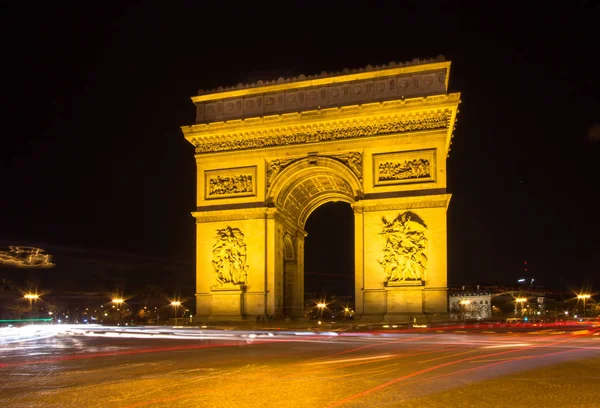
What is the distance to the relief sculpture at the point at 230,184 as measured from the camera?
3116cm

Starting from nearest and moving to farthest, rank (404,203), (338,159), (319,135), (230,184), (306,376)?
(306,376) → (404,203) → (338,159) → (319,135) → (230,184)

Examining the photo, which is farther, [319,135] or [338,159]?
[319,135]

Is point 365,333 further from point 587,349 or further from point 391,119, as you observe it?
point 391,119

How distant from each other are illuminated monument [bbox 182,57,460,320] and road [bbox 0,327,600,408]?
11753 mm

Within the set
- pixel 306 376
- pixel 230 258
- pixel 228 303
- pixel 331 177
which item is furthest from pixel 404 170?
pixel 306 376

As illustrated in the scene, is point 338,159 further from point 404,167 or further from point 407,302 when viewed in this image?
point 407,302

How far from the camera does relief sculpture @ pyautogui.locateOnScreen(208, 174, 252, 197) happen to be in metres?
31.2

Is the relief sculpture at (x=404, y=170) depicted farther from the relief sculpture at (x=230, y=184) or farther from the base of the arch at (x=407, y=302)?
the relief sculpture at (x=230, y=184)

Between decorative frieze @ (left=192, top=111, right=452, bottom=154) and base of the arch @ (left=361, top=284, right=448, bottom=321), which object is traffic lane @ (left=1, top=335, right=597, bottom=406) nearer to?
base of the arch @ (left=361, top=284, right=448, bottom=321)

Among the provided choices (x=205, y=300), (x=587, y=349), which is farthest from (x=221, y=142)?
(x=587, y=349)

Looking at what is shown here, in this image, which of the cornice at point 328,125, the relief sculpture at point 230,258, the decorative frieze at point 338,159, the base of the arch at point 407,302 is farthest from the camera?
the relief sculpture at point 230,258

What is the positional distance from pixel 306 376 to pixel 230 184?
22157 millimetres

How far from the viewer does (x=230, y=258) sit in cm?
3061

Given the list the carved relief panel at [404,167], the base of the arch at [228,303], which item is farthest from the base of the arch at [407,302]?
the base of the arch at [228,303]
